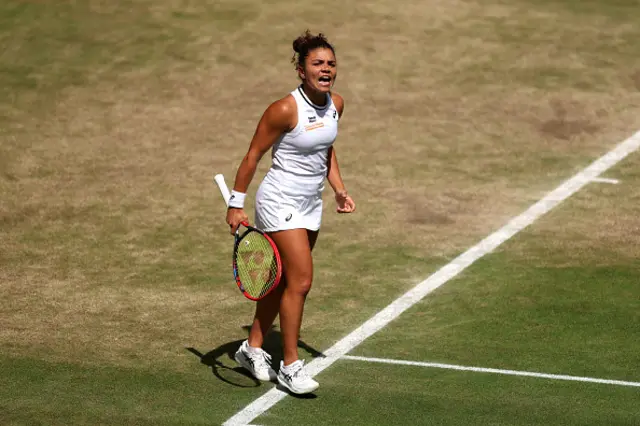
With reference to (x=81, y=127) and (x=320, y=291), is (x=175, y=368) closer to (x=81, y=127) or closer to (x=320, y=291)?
(x=320, y=291)

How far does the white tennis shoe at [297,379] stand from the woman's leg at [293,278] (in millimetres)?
53

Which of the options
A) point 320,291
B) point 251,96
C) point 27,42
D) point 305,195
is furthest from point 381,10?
point 305,195

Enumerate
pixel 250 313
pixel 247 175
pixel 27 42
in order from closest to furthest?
pixel 247 175
pixel 250 313
pixel 27 42

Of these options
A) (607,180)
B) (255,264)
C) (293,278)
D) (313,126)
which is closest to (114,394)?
(255,264)

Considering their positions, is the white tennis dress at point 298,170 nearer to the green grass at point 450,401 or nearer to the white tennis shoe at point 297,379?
the white tennis shoe at point 297,379

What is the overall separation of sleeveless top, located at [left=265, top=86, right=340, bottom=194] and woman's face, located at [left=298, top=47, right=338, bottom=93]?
0.14 meters

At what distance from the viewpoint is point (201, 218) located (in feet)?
46.6

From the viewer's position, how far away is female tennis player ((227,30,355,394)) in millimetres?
9414

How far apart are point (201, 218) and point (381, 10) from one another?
6642 millimetres

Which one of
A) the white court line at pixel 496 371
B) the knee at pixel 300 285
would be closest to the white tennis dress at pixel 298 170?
the knee at pixel 300 285

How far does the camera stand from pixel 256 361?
993 centimetres

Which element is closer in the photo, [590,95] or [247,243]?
[247,243]

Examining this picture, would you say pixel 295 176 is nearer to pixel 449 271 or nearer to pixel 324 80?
pixel 324 80

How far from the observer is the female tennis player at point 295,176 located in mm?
9414
